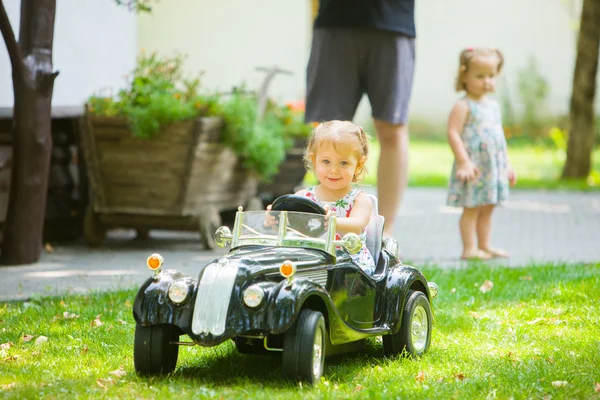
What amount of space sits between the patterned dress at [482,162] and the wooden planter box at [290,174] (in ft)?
7.10

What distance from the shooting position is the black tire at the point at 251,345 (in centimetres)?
409

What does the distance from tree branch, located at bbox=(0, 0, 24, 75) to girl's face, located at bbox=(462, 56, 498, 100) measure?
3228 millimetres

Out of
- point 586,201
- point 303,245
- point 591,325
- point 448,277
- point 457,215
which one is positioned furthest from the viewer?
point 586,201

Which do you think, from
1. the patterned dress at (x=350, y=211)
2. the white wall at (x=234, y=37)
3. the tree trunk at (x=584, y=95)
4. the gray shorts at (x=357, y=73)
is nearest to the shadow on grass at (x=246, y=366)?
the patterned dress at (x=350, y=211)

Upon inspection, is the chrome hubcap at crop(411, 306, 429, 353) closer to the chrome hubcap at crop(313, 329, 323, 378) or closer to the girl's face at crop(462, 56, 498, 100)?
the chrome hubcap at crop(313, 329, 323, 378)

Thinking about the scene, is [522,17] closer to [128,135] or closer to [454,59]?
[454,59]

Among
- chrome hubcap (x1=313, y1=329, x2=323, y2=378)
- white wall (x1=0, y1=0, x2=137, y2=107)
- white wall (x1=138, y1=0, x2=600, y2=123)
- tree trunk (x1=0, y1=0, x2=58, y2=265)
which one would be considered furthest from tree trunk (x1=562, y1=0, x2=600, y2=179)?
chrome hubcap (x1=313, y1=329, x2=323, y2=378)

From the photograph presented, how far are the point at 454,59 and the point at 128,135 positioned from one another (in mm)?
15334

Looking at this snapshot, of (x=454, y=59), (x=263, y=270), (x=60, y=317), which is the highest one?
(x=454, y=59)

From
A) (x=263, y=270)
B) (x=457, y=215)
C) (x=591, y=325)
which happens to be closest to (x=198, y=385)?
(x=263, y=270)

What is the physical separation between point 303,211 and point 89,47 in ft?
16.6

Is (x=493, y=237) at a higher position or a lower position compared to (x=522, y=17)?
lower

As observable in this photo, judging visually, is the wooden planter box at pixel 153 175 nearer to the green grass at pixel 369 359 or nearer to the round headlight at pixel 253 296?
the green grass at pixel 369 359

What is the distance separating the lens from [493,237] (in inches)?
345
